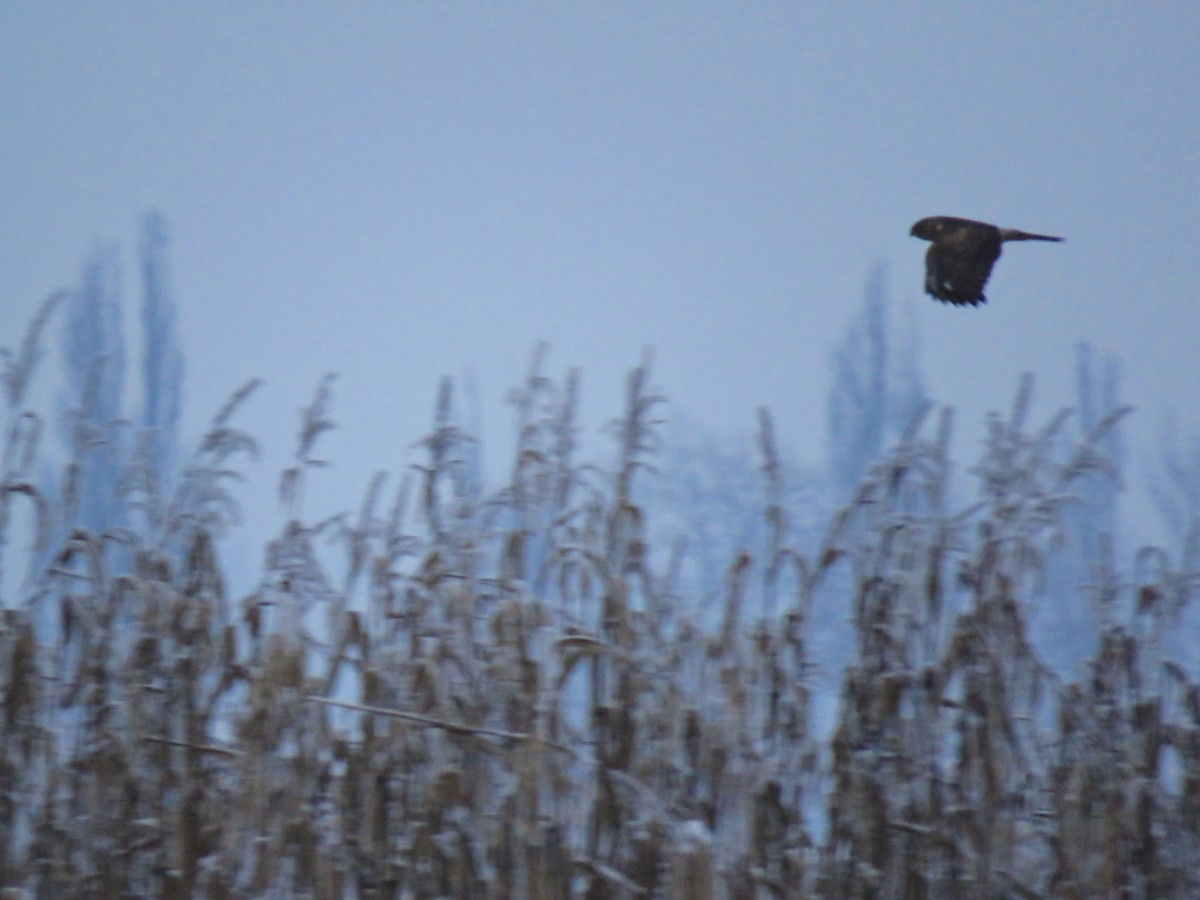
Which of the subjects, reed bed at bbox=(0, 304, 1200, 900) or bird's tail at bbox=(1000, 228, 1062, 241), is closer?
reed bed at bbox=(0, 304, 1200, 900)

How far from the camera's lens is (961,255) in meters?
2.66

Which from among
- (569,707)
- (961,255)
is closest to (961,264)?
(961,255)

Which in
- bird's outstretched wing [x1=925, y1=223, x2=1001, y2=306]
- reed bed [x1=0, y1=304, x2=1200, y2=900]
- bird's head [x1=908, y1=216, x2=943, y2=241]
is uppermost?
bird's head [x1=908, y1=216, x2=943, y2=241]

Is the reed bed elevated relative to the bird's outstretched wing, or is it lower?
lower

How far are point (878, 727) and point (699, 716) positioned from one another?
30 cm

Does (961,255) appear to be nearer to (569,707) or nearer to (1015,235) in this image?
(1015,235)

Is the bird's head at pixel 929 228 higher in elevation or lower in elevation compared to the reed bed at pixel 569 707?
higher

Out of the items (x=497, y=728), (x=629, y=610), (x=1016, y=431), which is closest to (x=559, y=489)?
(x=629, y=610)

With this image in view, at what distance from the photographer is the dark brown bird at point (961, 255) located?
265 cm

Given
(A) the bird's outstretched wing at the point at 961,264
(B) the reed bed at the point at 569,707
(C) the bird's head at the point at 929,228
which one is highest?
(C) the bird's head at the point at 929,228

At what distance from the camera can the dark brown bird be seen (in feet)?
8.69

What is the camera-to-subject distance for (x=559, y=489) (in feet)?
7.72

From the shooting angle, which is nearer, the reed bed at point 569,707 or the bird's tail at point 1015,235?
the reed bed at point 569,707

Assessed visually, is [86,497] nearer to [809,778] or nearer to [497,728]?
[497,728]
